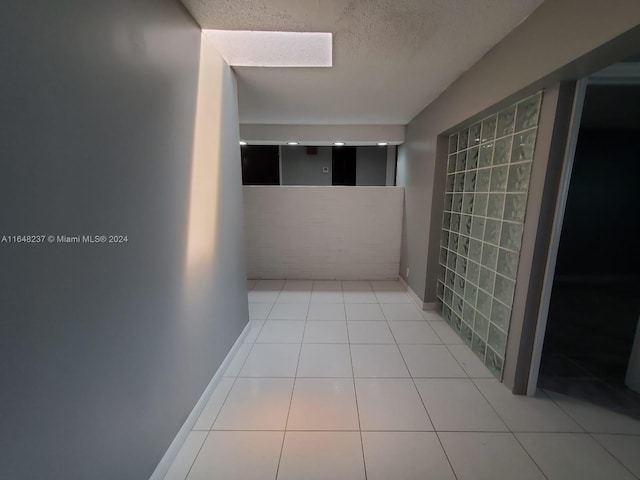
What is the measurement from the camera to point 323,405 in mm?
1633

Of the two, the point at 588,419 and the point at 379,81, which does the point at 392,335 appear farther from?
the point at 379,81

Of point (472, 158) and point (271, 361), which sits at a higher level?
point (472, 158)

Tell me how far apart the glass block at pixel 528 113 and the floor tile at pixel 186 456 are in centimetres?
273

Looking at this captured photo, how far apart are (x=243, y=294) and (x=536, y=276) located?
2.33 m

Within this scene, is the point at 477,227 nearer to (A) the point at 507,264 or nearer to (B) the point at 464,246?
(B) the point at 464,246

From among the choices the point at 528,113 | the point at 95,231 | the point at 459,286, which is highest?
the point at 528,113

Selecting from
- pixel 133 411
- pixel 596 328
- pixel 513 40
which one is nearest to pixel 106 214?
pixel 133 411

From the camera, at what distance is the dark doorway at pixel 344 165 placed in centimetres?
588

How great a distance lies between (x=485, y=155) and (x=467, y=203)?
46cm

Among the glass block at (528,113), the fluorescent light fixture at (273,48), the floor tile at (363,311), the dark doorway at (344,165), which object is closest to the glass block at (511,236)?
the glass block at (528,113)

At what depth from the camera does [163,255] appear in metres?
1.21

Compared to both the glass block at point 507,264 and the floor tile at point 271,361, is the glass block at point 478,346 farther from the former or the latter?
the floor tile at point 271,361

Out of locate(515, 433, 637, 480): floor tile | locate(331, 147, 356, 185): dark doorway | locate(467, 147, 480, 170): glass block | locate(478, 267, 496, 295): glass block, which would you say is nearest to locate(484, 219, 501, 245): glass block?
locate(478, 267, 496, 295): glass block

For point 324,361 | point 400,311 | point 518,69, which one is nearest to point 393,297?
point 400,311
